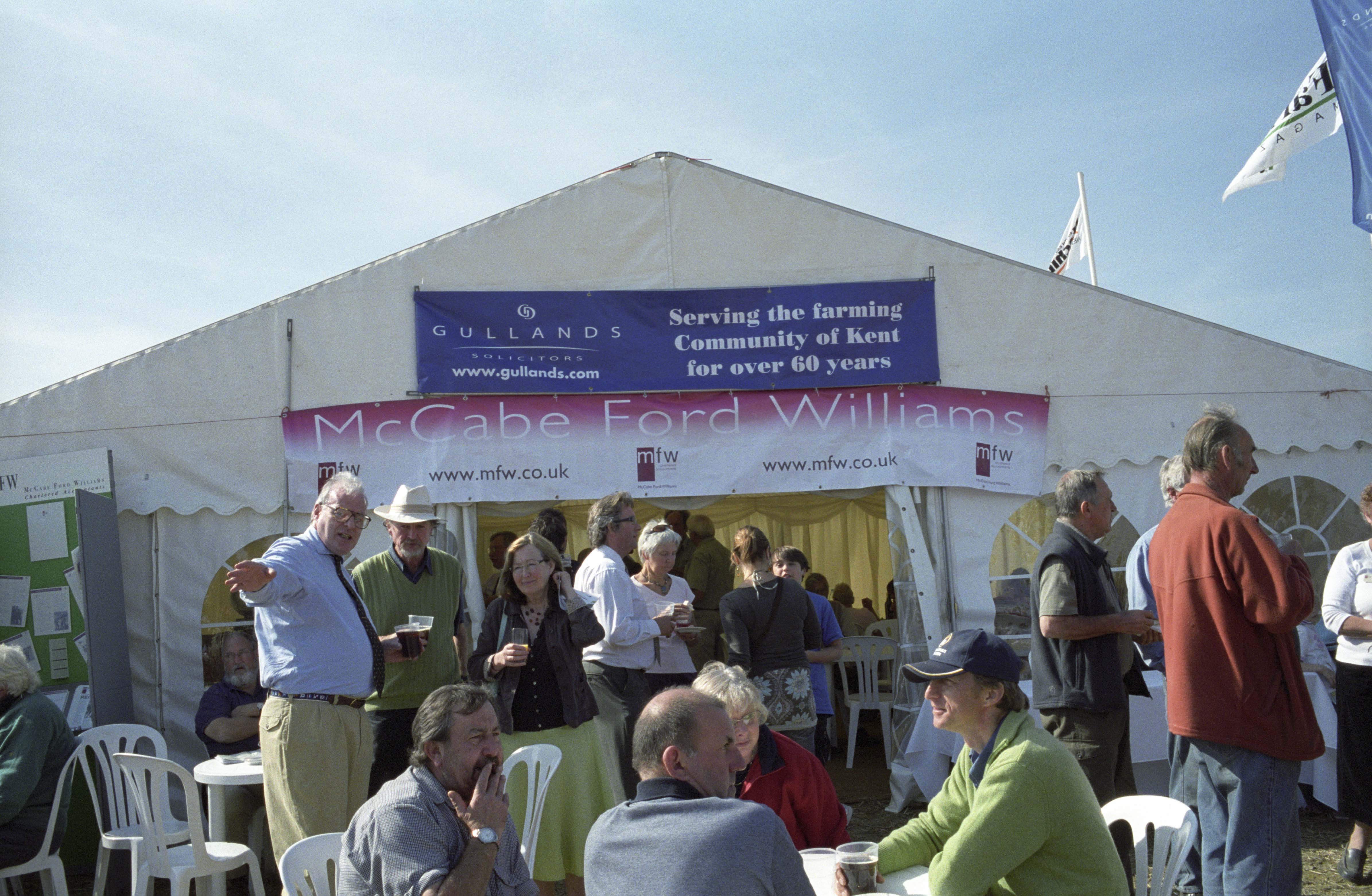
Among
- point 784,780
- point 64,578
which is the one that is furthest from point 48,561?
point 784,780

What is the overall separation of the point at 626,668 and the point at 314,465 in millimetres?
2882

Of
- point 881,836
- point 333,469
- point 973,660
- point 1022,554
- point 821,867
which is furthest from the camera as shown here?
point 1022,554

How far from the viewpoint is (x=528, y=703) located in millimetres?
4055

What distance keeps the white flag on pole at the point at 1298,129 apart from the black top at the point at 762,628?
15.1 ft

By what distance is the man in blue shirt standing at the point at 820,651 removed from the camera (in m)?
5.16

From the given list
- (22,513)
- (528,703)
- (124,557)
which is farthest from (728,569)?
(22,513)

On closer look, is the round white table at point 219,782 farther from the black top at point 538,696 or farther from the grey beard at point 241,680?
the black top at point 538,696

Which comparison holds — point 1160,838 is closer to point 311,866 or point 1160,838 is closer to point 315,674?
point 311,866

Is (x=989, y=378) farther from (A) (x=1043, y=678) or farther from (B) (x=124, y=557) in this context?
(B) (x=124, y=557)

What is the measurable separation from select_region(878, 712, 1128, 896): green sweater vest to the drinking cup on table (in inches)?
90.0

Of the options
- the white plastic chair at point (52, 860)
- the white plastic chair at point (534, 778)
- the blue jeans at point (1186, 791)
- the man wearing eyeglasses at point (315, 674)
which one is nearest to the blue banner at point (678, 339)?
the man wearing eyeglasses at point (315, 674)

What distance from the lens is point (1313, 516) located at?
7098 millimetres

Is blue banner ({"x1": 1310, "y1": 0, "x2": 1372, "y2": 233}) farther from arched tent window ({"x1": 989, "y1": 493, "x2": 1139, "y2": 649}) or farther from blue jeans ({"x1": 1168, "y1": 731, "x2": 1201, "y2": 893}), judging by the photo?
blue jeans ({"x1": 1168, "y1": 731, "x2": 1201, "y2": 893})

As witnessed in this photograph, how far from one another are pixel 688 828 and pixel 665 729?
222 mm
